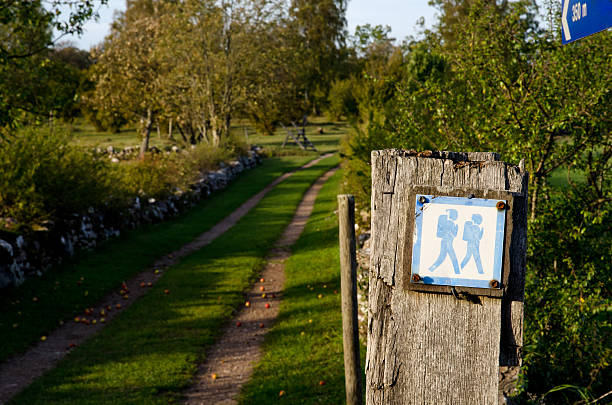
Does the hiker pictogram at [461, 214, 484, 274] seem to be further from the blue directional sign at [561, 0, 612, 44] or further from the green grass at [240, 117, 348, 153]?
the green grass at [240, 117, 348, 153]

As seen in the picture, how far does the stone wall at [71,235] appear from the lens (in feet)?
32.1

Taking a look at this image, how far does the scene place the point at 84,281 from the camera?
10.6 m

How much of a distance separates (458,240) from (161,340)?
7040mm

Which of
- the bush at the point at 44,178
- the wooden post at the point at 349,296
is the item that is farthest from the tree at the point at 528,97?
the bush at the point at 44,178

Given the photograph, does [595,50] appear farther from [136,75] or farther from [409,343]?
[136,75]

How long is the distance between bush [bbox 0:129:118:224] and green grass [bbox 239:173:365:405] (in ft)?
18.2

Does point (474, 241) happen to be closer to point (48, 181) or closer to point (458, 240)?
point (458, 240)

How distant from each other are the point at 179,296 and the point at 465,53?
22.7 feet

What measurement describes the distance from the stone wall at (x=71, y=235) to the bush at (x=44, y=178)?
43cm

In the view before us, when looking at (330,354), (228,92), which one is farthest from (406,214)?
(228,92)

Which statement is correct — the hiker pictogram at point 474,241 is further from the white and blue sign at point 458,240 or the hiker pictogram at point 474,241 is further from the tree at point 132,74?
the tree at point 132,74

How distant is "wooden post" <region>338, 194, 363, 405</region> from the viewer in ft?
11.6

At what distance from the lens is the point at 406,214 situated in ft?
5.82

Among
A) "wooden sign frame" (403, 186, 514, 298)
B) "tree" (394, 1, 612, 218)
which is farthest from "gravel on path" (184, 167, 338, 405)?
"wooden sign frame" (403, 186, 514, 298)
